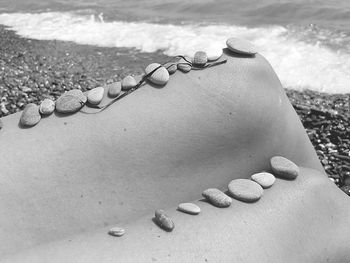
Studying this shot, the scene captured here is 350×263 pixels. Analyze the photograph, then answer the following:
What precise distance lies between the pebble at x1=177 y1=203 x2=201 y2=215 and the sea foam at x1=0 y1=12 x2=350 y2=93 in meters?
3.25

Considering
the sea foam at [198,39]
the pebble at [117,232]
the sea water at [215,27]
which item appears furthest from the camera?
the sea water at [215,27]

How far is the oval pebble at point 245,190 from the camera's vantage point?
58.3 inches

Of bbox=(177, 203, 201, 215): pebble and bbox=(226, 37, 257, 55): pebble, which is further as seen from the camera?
bbox=(226, 37, 257, 55): pebble

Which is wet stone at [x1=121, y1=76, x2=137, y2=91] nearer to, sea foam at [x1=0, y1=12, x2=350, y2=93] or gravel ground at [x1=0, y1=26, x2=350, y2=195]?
gravel ground at [x1=0, y1=26, x2=350, y2=195]

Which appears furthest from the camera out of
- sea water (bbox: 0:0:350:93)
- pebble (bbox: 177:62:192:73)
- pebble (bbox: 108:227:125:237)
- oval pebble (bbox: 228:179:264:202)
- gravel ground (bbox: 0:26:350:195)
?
sea water (bbox: 0:0:350:93)

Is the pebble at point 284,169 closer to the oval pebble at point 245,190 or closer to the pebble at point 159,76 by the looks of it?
the oval pebble at point 245,190

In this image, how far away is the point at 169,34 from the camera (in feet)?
21.4

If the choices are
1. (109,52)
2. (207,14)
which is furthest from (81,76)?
(207,14)

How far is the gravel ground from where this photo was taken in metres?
3.21

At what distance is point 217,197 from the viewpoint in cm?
148

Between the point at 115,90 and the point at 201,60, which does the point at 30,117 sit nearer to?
the point at 115,90

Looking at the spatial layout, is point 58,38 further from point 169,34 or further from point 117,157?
point 117,157

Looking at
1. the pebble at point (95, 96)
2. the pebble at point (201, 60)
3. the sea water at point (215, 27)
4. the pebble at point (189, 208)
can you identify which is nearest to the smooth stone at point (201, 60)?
the pebble at point (201, 60)

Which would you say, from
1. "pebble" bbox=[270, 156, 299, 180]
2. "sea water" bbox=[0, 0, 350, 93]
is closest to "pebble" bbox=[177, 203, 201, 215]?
"pebble" bbox=[270, 156, 299, 180]
